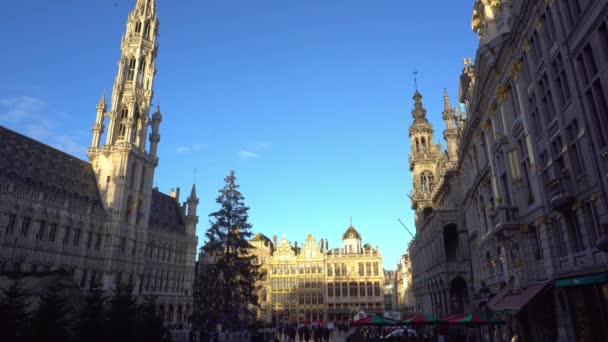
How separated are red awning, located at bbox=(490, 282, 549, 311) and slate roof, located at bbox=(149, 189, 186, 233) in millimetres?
65288

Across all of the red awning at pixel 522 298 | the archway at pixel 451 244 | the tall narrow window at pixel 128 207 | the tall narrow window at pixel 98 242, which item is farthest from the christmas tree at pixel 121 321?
the tall narrow window at pixel 128 207

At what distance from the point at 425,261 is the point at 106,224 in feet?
154

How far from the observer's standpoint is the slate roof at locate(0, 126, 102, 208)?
5244cm

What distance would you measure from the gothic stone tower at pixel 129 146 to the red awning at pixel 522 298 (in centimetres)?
5519

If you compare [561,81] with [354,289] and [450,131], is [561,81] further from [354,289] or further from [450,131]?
[354,289]

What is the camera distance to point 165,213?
84.2 m

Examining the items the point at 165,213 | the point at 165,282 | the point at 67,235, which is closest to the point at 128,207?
the point at 67,235

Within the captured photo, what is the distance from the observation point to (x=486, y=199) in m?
28.5

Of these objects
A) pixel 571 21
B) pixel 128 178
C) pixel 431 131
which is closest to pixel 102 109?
pixel 128 178

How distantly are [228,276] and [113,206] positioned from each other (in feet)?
125

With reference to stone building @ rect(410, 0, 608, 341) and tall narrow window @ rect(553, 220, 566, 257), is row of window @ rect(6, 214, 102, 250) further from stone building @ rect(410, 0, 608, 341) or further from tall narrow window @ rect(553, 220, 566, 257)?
tall narrow window @ rect(553, 220, 566, 257)

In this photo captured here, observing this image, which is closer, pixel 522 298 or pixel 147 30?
pixel 522 298

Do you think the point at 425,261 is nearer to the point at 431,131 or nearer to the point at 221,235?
the point at 431,131

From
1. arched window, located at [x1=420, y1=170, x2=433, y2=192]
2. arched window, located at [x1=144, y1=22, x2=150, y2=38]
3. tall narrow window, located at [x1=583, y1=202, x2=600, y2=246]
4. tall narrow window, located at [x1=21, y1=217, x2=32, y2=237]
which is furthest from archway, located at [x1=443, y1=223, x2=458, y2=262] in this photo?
arched window, located at [x1=144, y1=22, x2=150, y2=38]
